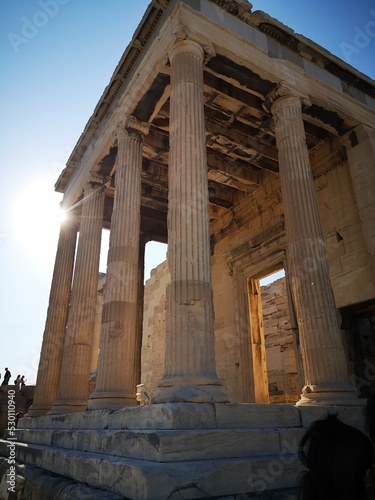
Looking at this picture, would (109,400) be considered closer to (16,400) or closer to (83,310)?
(83,310)

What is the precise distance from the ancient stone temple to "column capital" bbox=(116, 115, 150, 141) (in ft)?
0.13

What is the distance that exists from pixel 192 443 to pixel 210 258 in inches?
172

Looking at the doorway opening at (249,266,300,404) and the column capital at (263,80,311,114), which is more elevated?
the column capital at (263,80,311,114)

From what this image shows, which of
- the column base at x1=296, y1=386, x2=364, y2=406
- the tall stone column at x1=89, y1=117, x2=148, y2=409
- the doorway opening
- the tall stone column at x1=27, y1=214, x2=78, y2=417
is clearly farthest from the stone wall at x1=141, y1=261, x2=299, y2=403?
the column base at x1=296, y1=386, x2=364, y2=406

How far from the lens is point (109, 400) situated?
793cm

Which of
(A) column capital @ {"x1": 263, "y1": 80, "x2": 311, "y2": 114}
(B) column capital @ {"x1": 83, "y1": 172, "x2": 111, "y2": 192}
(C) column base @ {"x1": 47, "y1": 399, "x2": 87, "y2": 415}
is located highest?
(A) column capital @ {"x1": 263, "y1": 80, "x2": 311, "y2": 114}

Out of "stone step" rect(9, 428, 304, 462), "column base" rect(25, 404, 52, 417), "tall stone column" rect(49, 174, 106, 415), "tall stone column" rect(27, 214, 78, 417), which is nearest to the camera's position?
"stone step" rect(9, 428, 304, 462)

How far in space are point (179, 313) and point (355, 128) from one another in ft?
27.6


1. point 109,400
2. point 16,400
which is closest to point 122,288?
point 109,400

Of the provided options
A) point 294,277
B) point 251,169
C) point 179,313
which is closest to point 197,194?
point 179,313

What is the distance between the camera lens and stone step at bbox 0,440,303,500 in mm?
3500

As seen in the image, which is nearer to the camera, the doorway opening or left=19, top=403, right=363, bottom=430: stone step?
left=19, top=403, right=363, bottom=430: stone step

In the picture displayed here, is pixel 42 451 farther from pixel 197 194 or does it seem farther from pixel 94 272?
pixel 94 272

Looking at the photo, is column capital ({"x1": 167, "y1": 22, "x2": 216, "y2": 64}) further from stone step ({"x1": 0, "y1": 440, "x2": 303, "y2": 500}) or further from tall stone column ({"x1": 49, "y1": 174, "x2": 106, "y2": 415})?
stone step ({"x1": 0, "y1": 440, "x2": 303, "y2": 500})
